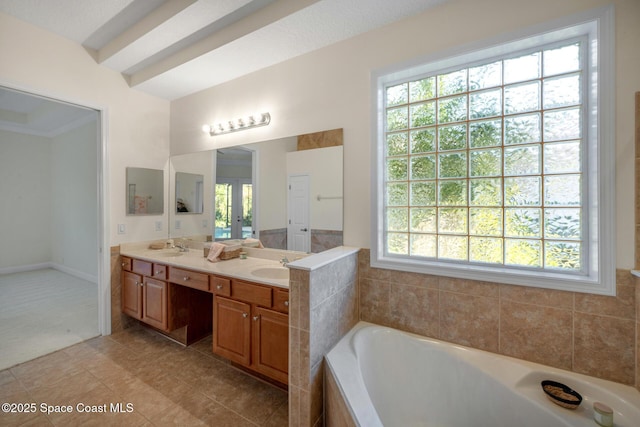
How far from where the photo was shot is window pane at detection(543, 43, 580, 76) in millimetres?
1469

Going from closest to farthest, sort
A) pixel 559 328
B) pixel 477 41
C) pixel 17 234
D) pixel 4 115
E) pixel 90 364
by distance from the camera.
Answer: pixel 559 328
pixel 477 41
pixel 90 364
pixel 4 115
pixel 17 234

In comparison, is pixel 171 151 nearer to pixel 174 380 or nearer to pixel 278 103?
pixel 278 103

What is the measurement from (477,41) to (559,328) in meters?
1.75

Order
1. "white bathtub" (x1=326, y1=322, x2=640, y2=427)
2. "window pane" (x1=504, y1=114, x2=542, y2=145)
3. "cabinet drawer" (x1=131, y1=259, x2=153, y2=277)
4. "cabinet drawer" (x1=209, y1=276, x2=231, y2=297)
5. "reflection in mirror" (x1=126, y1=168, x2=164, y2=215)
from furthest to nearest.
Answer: "reflection in mirror" (x1=126, y1=168, x2=164, y2=215), "cabinet drawer" (x1=131, y1=259, x2=153, y2=277), "cabinet drawer" (x1=209, y1=276, x2=231, y2=297), "window pane" (x1=504, y1=114, x2=542, y2=145), "white bathtub" (x1=326, y1=322, x2=640, y2=427)

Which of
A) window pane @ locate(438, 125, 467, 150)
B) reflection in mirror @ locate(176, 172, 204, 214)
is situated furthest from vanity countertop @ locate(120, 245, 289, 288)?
window pane @ locate(438, 125, 467, 150)

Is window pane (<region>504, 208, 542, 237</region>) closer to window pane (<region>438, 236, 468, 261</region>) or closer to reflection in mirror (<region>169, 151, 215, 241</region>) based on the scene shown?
window pane (<region>438, 236, 468, 261</region>)

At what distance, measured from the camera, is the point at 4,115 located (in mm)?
4332

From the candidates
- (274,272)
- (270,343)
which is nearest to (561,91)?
(274,272)

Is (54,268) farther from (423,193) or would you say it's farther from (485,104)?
(485,104)

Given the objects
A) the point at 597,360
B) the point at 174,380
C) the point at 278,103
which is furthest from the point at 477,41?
the point at 174,380

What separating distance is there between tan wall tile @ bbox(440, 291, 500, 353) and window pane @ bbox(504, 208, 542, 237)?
1.46 ft

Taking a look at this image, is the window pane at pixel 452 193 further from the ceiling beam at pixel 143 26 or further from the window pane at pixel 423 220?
the ceiling beam at pixel 143 26

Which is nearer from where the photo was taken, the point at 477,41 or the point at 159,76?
the point at 477,41

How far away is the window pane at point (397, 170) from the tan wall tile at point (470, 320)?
2.87ft
